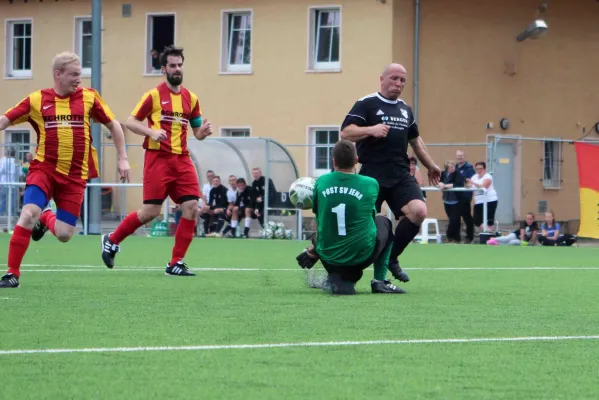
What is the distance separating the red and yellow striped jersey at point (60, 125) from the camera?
1133 centimetres

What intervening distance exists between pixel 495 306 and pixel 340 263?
131 cm

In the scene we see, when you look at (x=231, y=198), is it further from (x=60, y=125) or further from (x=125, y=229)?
(x=60, y=125)

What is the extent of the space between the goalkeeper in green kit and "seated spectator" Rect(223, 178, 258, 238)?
19143mm

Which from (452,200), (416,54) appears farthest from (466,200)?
(416,54)

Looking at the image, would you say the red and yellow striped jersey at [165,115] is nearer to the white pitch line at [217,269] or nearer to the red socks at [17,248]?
the white pitch line at [217,269]

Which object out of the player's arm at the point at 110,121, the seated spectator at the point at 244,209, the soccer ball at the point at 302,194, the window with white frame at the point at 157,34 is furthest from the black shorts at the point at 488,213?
the player's arm at the point at 110,121

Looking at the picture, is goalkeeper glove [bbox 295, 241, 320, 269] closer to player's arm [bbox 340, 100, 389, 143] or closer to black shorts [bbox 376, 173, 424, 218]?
black shorts [bbox 376, 173, 424, 218]

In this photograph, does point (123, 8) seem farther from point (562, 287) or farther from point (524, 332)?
point (524, 332)

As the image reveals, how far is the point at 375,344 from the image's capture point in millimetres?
7191

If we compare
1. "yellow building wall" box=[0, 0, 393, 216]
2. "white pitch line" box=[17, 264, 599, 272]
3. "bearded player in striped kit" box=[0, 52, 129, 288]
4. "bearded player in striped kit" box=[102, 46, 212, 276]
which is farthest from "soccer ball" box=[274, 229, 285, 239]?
"bearded player in striped kit" box=[0, 52, 129, 288]

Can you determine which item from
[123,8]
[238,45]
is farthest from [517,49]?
[123,8]

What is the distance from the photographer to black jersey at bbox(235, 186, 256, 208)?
2991 cm

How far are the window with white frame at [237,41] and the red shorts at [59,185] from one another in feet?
85.2

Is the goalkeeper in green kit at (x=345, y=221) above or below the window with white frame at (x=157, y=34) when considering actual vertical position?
below
